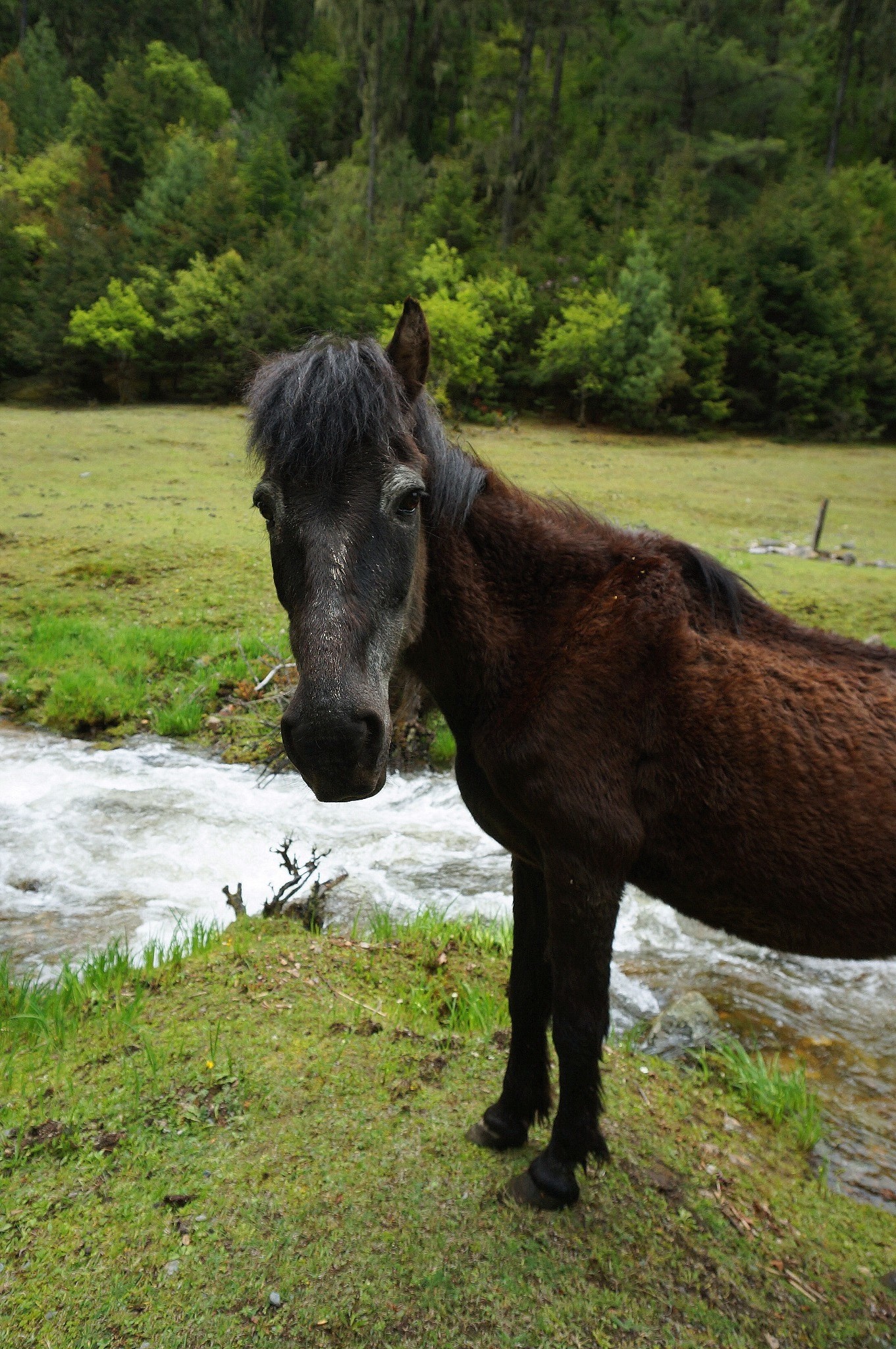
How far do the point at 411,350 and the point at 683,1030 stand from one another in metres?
3.39

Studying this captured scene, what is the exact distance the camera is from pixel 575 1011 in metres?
2.38

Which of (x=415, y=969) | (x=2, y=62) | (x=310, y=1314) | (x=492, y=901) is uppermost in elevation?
(x=2, y=62)

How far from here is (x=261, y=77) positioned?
55250mm

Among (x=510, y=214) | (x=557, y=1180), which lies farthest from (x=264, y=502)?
(x=510, y=214)

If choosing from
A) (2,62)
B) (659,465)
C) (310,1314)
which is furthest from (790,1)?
(310,1314)

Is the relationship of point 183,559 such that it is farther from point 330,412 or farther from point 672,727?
point 672,727

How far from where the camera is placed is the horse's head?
186 cm

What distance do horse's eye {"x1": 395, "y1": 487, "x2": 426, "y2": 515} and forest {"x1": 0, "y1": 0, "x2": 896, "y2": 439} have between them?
17495 mm

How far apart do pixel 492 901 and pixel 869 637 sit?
15.8 feet

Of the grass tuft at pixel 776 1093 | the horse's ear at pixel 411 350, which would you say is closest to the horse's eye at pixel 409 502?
the horse's ear at pixel 411 350

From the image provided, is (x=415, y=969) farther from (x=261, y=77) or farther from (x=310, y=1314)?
(x=261, y=77)

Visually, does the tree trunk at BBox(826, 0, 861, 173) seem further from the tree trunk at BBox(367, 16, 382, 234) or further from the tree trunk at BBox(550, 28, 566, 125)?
the tree trunk at BBox(367, 16, 382, 234)

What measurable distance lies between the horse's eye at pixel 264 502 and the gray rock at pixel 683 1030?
10.4 ft

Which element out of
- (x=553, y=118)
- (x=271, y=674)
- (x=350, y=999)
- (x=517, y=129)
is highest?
(x=553, y=118)
